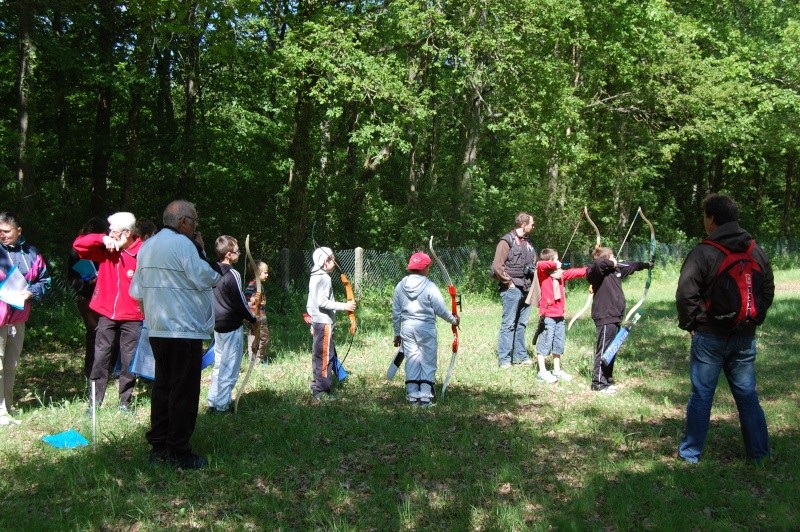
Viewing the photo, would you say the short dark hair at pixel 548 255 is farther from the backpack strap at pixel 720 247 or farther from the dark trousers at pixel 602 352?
the backpack strap at pixel 720 247

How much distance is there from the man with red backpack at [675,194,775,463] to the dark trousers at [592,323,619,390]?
2.65 metres

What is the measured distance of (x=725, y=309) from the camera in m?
5.44

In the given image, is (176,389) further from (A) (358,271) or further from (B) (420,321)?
(A) (358,271)

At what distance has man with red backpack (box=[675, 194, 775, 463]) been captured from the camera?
547 centimetres

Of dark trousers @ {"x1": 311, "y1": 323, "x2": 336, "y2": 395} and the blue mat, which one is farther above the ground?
dark trousers @ {"x1": 311, "y1": 323, "x2": 336, "y2": 395}

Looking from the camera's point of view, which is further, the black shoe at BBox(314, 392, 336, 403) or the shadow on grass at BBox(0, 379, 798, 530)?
the black shoe at BBox(314, 392, 336, 403)

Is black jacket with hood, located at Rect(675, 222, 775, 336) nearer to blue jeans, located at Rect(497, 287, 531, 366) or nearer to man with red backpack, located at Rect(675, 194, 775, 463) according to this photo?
man with red backpack, located at Rect(675, 194, 775, 463)

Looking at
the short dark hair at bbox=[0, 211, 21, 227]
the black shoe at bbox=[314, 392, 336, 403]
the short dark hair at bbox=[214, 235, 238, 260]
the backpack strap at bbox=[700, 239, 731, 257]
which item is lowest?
the black shoe at bbox=[314, 392, 336, 403]

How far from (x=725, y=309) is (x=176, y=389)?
13.0 ft

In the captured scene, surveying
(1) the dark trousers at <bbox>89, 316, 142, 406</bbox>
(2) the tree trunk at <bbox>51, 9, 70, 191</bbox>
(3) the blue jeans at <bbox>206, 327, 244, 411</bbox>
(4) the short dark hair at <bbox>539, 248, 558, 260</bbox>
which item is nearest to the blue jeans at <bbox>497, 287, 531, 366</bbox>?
(4) the short dark hair at <bbox>539, 248, 558, 260</bbox>

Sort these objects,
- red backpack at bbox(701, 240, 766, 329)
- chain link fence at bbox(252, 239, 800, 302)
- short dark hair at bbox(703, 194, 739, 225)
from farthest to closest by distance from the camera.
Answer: chain link fence at bbox(252, 239, 800, 302), short dark hair at bbox(703, 194, 739, 225), red backpack at bbox(701, 240, 766, 329)

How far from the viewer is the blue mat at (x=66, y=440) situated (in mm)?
6191

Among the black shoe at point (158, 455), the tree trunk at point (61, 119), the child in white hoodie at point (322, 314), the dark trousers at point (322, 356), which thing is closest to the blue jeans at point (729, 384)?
the child in white hoodie at point (322, 314)

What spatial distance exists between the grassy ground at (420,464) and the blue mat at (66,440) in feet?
0.31
